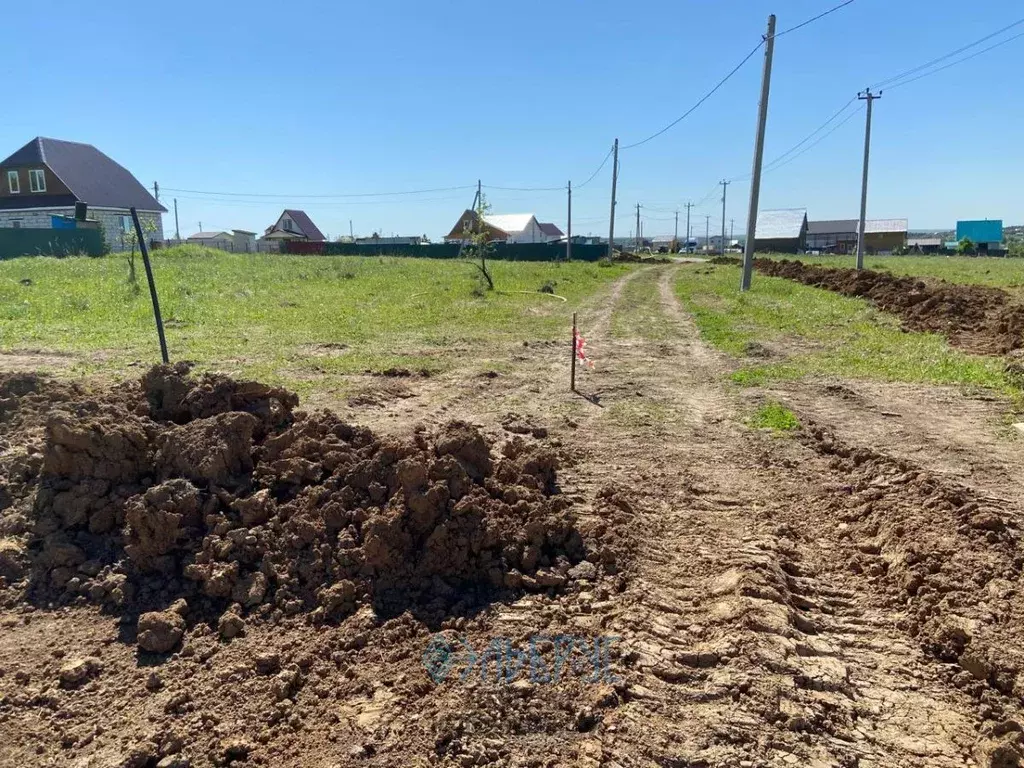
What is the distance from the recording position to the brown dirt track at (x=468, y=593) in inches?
115

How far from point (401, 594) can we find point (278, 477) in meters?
1.32

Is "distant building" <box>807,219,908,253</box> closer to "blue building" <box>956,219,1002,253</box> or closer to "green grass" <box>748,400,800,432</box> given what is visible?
"blue building" <box>956,219,1002,253</box>

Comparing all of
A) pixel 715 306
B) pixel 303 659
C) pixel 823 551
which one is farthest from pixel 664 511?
pixel 715 306

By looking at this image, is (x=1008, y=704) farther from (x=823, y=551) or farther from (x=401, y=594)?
(x=401, y=594)

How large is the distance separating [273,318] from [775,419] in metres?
11.3

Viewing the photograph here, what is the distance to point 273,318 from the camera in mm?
15008

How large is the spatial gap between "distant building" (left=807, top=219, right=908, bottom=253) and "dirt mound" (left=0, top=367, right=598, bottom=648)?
293 feet

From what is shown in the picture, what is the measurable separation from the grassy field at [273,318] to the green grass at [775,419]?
15.4 ft

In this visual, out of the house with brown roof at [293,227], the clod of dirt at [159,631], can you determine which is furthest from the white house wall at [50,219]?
the clod of dirt at [159,631]

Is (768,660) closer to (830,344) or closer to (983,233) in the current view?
(830,344)

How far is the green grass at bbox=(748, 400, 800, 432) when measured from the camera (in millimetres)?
7090

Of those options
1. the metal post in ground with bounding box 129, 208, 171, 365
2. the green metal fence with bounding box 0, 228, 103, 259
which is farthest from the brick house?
the metal post in ground with bounding box 129, 208, 171, 365

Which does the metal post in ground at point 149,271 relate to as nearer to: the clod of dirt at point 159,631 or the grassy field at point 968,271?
the clod of dirt at point 159,631

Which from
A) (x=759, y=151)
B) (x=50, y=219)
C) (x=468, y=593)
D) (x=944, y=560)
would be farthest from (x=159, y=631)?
(x=50, y=219)
